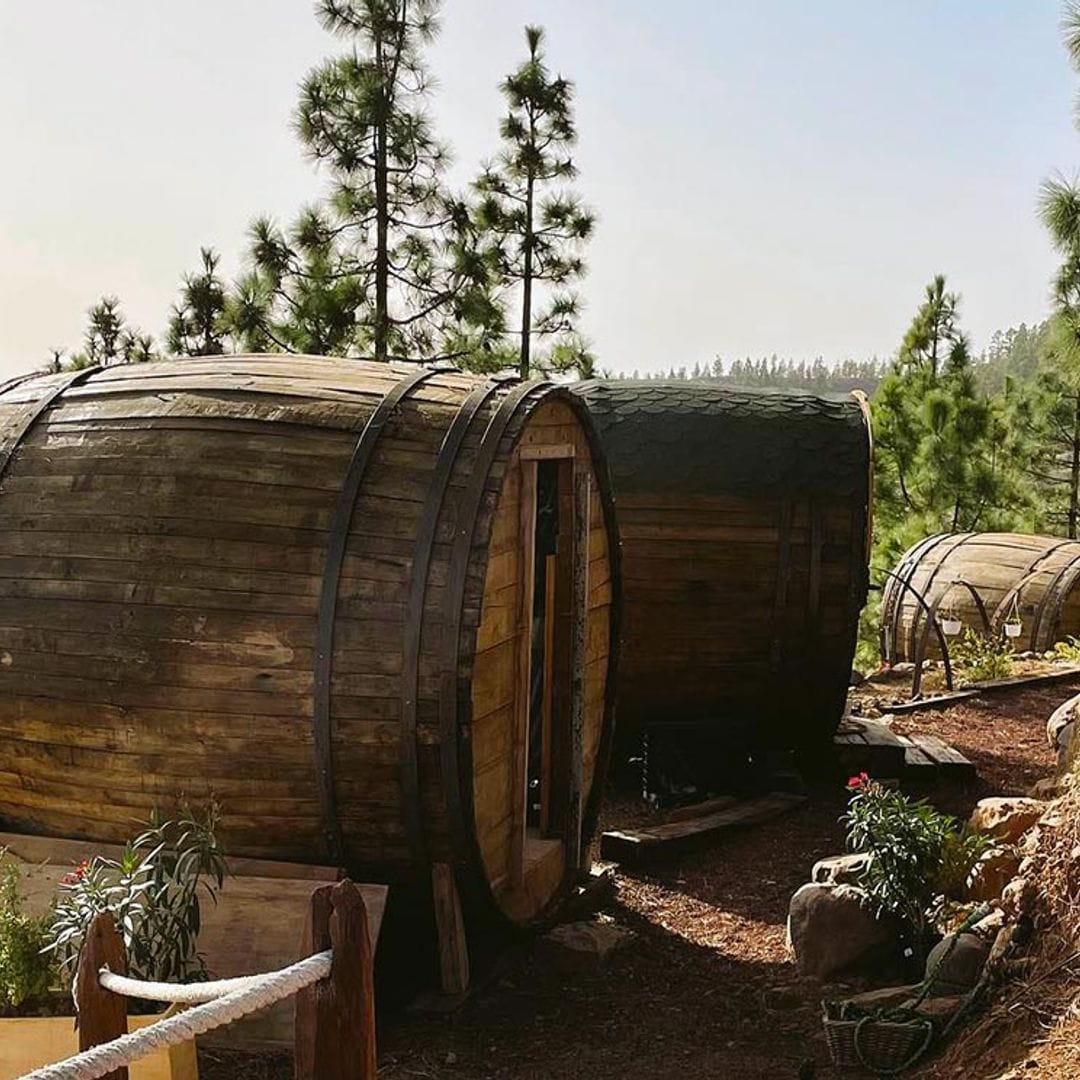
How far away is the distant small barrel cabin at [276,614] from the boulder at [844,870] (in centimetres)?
137

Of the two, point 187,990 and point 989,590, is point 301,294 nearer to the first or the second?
point 989,590

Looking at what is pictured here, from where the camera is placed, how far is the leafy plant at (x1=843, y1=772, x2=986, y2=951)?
193 inches

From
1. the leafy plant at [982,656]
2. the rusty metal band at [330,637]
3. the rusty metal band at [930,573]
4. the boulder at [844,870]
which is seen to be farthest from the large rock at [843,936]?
the rusty metal band at [930,573]

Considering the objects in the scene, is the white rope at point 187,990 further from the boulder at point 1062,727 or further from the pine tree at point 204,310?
the pine tree at point 204,310

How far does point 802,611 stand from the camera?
25.1 ft

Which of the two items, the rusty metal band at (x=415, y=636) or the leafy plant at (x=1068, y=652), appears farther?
the leafy plant at (x=1068, y=652)

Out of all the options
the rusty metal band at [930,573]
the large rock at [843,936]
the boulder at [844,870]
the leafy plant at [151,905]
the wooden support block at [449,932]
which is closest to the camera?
the leafy plant at [151,905]

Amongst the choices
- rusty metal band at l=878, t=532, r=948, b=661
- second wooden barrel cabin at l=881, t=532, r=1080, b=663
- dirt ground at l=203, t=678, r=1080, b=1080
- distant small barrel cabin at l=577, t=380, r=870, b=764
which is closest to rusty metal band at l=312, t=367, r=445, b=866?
dirt ground at l=203, t=678, r=1080, b=1080

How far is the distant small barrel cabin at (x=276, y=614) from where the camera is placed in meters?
4.30

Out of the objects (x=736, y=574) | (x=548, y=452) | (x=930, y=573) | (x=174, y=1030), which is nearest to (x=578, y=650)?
(x=548, y=452)

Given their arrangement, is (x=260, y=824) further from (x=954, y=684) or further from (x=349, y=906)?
(x=954, y=684)

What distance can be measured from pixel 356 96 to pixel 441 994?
409 inches

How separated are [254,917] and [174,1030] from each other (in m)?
2.38

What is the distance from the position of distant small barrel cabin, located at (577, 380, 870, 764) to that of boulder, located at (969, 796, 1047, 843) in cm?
223
